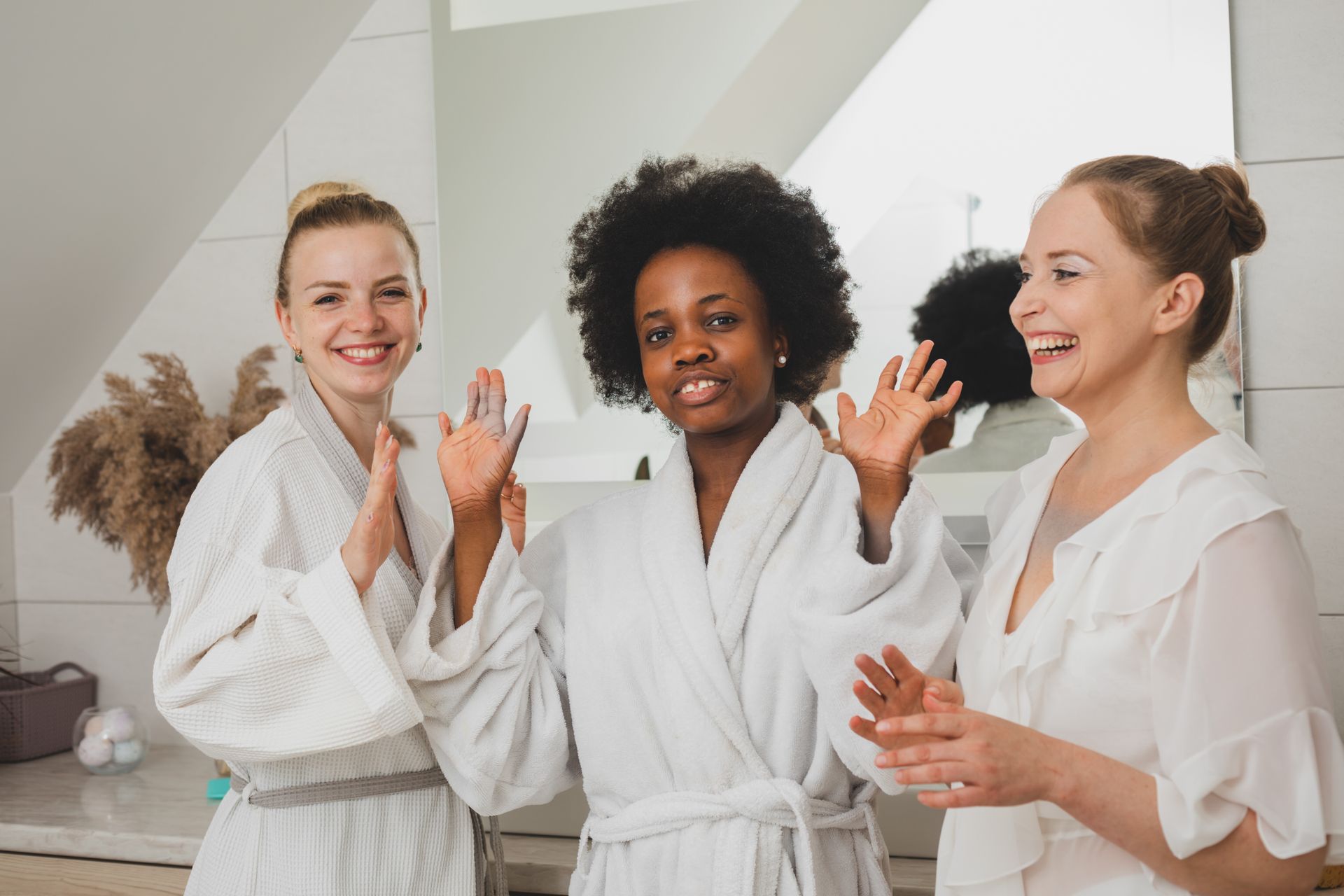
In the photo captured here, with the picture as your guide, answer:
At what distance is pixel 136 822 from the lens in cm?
176

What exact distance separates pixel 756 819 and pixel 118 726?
146 cm

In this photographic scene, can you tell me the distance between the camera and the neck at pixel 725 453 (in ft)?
4.20

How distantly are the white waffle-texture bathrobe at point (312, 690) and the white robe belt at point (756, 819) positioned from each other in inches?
4.9

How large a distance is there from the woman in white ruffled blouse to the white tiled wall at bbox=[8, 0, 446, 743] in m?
1.33

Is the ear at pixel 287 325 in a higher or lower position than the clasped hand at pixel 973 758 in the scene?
higher

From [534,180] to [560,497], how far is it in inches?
22.5

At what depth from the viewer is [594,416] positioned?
6.47ft

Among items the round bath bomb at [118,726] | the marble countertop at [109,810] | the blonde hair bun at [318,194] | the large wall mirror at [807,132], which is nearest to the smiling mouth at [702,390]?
the blonde hair bun at [318,194]

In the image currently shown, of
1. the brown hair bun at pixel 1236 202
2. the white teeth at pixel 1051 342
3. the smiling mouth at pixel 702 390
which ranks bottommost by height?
the smiling mouth at pixel 702 390

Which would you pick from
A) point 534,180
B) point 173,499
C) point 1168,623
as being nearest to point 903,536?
point 1168,623

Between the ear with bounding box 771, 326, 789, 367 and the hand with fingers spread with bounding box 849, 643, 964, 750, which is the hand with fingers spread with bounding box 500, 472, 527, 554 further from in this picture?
the hand with fingers spread with bounding box 849, 643, 964, 750

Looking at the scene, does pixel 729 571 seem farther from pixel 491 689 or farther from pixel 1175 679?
pixel 1175 679

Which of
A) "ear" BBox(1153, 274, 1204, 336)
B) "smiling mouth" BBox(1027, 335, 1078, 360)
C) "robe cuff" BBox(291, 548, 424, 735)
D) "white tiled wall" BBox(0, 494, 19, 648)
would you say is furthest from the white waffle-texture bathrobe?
"white tiled wall" BBox(0, 494, 19, 648)

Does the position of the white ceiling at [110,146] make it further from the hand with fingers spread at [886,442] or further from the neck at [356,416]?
the hand with fingers spread at [886,442]
